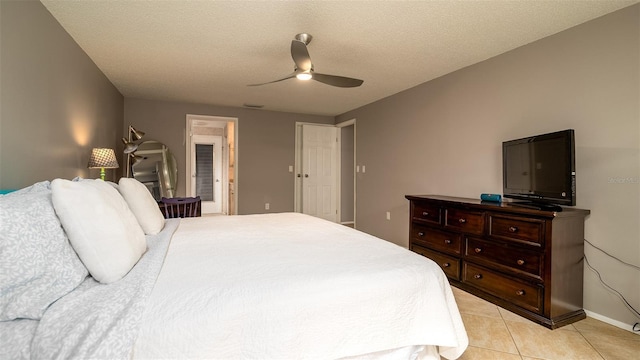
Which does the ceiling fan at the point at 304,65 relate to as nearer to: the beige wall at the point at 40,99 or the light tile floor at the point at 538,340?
the beige wall at the point at 40,99

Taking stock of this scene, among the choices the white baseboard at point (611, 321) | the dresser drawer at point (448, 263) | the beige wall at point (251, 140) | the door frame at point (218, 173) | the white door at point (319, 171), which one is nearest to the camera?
the white baseboard at point (611, 321)

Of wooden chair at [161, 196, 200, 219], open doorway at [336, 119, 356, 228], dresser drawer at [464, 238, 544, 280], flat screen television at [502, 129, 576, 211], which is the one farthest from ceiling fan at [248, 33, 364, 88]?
open doorway at [336, 119, 356, 228]

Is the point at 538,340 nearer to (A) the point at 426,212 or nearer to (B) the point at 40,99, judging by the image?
(A) the point at 426,212

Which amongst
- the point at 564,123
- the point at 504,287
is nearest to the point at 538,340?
the point at 504,287

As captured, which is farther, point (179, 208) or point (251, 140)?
point (251, 140)

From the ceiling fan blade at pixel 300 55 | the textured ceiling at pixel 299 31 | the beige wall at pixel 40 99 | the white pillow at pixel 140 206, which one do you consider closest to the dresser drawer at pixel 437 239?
the textured ceiling at pixel 299 31

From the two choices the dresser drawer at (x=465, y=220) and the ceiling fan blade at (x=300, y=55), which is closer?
the ceiling fan blade at (x=300, y=55)

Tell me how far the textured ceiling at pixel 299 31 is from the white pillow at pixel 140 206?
53.2 inches

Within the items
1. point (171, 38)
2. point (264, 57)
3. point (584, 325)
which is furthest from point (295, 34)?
point (584, 325)

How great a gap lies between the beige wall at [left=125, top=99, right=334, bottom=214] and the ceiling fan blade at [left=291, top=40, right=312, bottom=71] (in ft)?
10.7

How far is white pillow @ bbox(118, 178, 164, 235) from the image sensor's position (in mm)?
1930

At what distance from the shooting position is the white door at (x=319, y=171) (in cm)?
604

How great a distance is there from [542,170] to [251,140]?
4.52 meters

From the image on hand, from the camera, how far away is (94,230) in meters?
1.16
